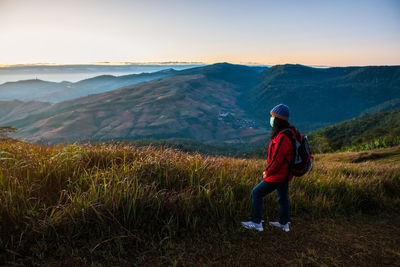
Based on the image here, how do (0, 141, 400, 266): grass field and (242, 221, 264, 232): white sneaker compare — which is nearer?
(0, 141, 400, 266): grass field

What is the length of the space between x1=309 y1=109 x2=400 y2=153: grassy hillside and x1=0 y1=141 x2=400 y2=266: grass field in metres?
14.1

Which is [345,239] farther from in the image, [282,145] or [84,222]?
[84,222]

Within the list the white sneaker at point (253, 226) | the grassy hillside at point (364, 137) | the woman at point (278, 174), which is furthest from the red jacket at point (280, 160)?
the grassy hillside at point (364, 137)

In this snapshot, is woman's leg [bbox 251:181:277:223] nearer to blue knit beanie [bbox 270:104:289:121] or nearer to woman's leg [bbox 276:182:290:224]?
woman's leg [bbox 276:182:290:224]

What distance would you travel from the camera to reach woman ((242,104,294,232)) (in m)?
2.73

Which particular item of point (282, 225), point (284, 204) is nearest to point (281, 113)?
point (284, 204)

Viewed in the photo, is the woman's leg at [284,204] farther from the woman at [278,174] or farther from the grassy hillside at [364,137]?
the grassy hillside at [364,137]

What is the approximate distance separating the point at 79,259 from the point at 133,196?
80 cm

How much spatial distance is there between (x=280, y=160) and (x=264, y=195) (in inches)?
20.0

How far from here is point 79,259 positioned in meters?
2.08

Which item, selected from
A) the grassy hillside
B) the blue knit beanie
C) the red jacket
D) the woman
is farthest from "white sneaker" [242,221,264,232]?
the grassy hillside

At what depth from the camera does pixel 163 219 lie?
2.66 meters

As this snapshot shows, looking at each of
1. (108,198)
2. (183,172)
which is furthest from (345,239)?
(108,198)

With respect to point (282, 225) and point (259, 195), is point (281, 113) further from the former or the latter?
point (282, 225)
